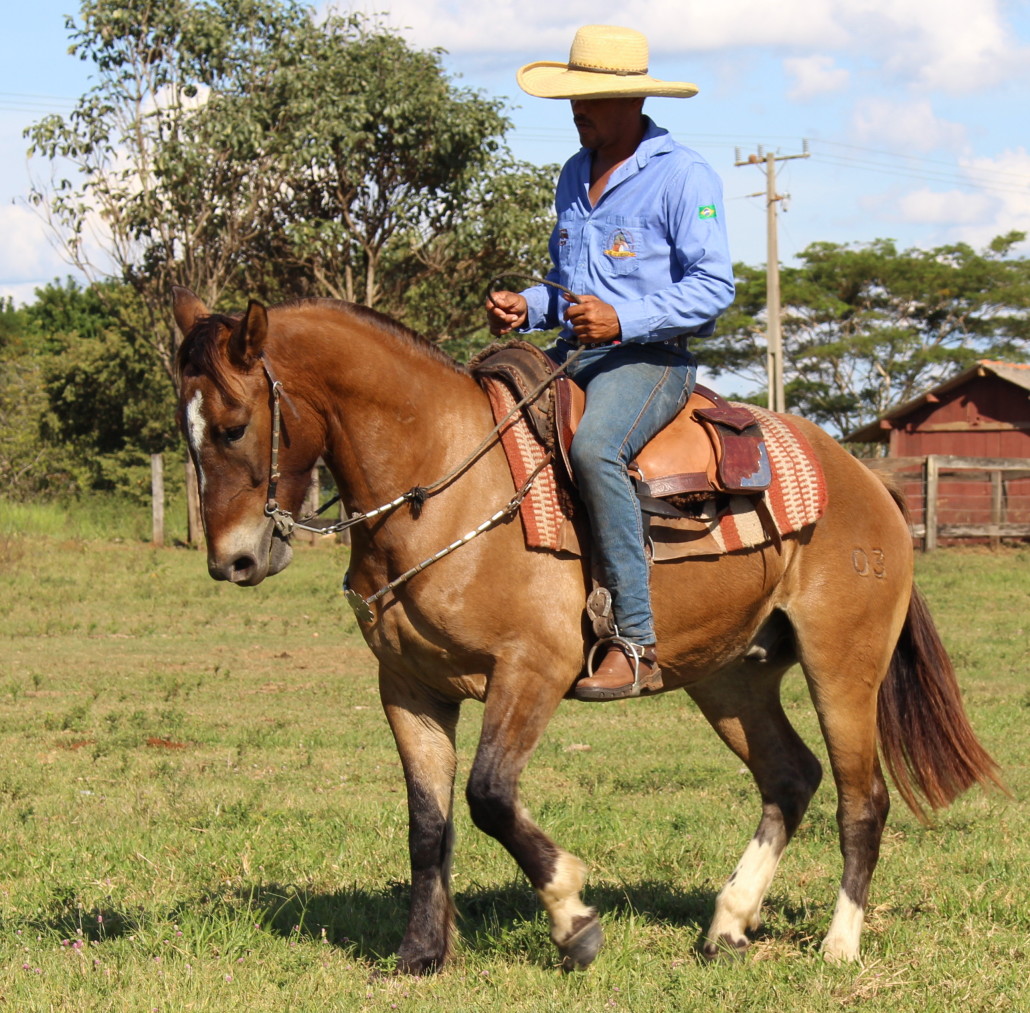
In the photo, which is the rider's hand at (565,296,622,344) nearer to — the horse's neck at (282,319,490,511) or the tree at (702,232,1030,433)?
the horse's neck at (282,319,490,511)

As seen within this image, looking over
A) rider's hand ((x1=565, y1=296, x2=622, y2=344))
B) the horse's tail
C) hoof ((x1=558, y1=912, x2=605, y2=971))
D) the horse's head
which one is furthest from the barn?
the horse's head

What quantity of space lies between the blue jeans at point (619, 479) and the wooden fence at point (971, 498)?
730 inches

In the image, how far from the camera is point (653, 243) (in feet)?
15.0

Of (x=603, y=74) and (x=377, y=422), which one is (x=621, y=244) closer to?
(x=603, y=74)

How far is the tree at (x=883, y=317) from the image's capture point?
42.0 metres

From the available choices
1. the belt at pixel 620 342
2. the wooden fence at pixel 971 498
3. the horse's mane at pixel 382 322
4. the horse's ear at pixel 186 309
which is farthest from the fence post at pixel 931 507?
the horse's ear at pixel 186 309

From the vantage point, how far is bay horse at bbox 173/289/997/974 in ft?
13.2

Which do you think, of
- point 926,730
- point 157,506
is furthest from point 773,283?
point 926,730

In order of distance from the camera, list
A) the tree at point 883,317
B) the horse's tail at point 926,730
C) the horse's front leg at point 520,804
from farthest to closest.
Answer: the tree at point 883,317
the horse's tail at point 926,730
the horse's front leg at point 520,804

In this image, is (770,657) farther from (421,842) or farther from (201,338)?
(201,338)

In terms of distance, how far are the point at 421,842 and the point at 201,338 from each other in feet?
6.20

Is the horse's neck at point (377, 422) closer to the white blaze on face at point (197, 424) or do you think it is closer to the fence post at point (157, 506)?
the white blaze on face at point (197, 424)

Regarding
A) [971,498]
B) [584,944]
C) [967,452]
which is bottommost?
[584,944]

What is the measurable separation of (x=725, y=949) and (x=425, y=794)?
122cm
